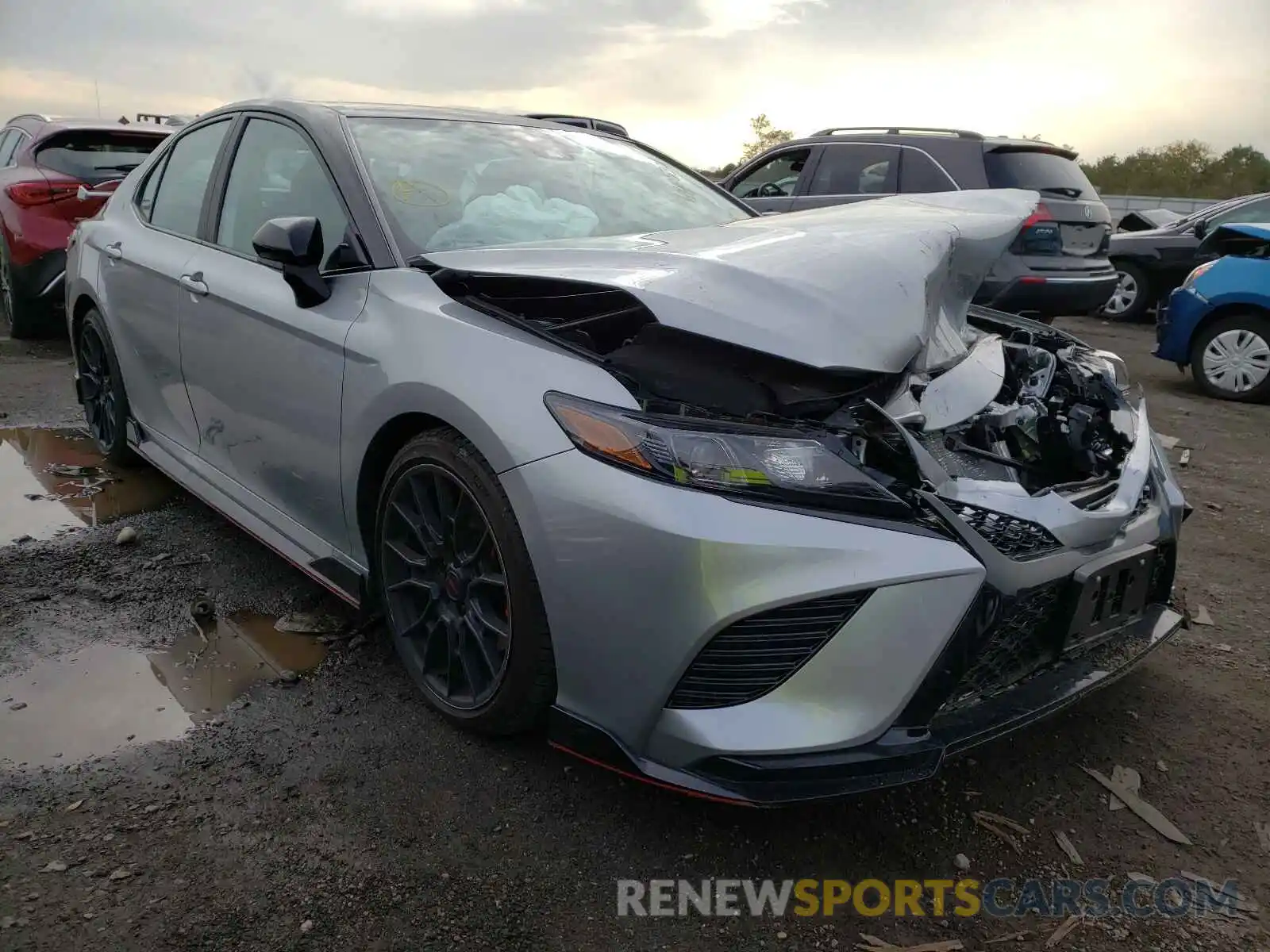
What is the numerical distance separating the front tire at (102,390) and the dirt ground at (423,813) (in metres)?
1.15

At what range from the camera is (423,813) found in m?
2.20

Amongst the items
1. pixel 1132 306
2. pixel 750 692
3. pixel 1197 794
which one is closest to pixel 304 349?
pixel 750 692

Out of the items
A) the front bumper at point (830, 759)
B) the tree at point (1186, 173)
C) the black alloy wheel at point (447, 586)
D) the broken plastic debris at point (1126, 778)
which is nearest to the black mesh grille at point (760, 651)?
the front bumper at point (830, 759)

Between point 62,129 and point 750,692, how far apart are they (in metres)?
7.53

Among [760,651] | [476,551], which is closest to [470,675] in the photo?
[476,551]

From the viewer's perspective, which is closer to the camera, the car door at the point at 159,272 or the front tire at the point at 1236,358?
the car door at the point at 159,272

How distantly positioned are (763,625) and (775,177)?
781 cm

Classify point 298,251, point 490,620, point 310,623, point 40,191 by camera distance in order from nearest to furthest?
point 490,620, point 298,251, point 310,623, point 40,191

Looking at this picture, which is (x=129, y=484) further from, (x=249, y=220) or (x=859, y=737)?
(x=859, y=737)

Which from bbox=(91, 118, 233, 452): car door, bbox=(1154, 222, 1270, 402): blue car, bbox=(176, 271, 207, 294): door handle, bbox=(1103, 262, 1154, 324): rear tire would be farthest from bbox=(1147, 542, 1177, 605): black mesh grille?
bbox=(1103, 262, 1154, 324): rear tire

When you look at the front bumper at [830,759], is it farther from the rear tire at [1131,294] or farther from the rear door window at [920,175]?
the rear tire at [1131,294]

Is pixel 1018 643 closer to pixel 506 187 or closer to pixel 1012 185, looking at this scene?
pixel 506 187

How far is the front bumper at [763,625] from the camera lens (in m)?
1.83

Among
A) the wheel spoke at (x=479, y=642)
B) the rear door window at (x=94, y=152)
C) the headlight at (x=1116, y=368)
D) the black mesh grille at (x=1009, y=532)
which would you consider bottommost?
the wheel spoke at (x=479, y=642)
